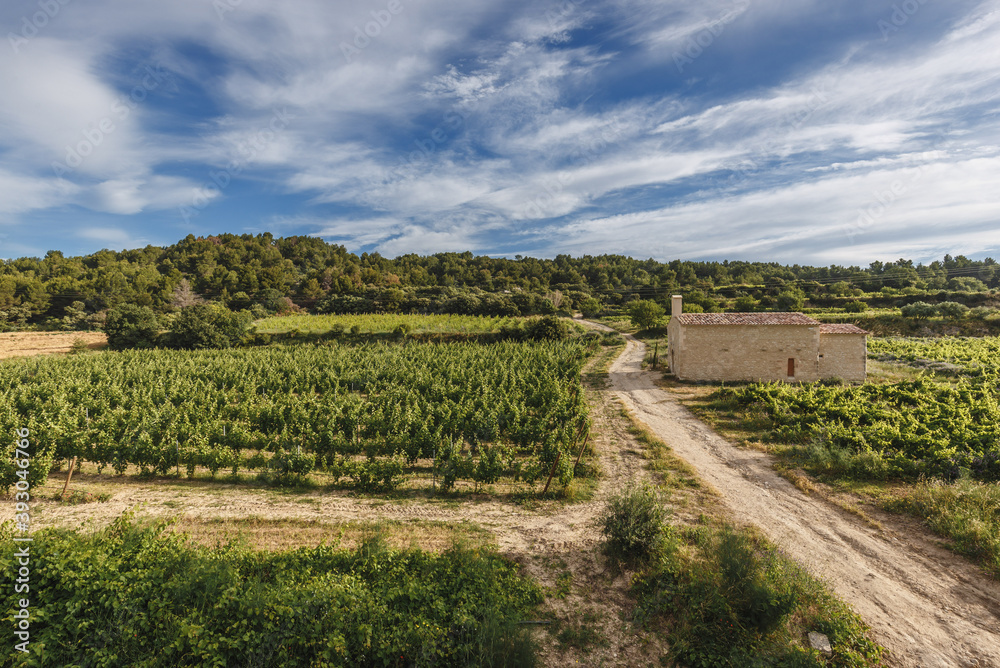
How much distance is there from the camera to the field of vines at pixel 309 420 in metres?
11.4

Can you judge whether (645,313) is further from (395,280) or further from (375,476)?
(395,280)

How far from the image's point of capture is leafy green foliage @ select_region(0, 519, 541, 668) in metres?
4.83

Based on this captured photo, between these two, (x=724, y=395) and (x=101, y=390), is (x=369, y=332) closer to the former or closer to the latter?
(x=101, y=390)

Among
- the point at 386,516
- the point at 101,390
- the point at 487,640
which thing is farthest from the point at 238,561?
the point at 101,390

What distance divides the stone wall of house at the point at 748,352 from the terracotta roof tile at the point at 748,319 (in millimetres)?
239

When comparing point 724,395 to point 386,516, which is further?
point 724,395

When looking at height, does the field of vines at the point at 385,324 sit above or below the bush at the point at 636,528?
above

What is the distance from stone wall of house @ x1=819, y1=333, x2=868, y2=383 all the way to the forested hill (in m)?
32.4

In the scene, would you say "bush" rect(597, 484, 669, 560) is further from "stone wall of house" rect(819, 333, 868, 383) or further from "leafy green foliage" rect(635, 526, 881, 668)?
"stone wall of house" rect(819, 333, 868, 383)

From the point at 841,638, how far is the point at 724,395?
15.7 metres

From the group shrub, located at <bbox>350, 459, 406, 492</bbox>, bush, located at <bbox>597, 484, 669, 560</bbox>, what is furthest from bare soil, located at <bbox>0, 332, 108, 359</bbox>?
bush, located at <bbox>597, 484, 669, 560</bbox>

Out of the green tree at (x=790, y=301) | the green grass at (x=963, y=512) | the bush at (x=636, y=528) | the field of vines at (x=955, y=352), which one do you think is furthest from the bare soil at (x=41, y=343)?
the green tree at (x=790, y=301)

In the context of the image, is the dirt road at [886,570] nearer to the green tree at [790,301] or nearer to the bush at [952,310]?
the bush at [952,310]

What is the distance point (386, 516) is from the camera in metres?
9.51
